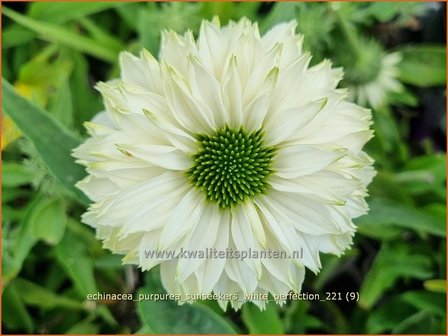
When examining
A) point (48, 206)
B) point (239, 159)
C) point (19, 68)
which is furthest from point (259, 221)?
point (19, 68)

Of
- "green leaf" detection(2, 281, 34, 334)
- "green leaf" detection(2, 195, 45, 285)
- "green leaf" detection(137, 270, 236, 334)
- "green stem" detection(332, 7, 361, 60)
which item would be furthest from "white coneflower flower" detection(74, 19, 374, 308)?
"green leaf" detection(2, 281, 34, 334)

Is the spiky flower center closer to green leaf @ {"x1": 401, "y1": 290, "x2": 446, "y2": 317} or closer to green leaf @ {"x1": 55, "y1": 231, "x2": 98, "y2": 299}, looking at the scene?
green leaf @ {"x1": 55, "y1": 231, "x2": 98, "y2": 299}

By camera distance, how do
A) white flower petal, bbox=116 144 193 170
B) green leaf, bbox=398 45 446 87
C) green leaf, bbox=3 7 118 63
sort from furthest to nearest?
green leaf, bbox=398 45 446 87
green leaf, bbox=3 7 118 63
white flower petal, bbox=116 144 193 170

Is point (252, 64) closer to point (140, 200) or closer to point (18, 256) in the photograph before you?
point (140, 200)

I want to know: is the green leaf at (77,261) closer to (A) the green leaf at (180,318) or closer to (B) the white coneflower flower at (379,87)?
(A) the green leaf at (180,318)

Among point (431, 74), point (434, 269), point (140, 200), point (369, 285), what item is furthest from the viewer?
point (431, 74)

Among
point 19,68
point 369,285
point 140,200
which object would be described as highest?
point 19,68
